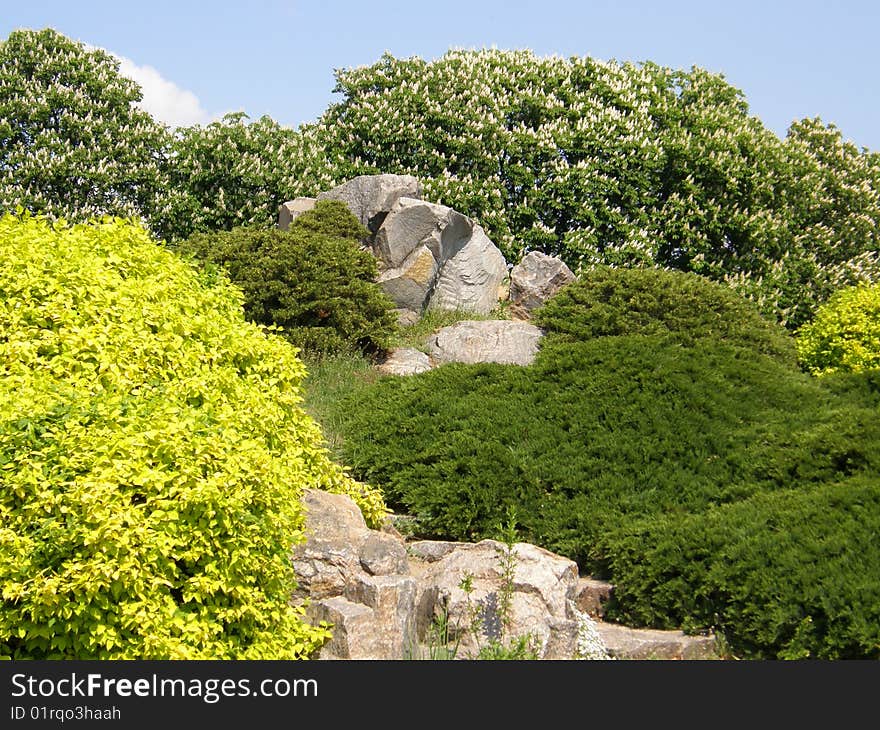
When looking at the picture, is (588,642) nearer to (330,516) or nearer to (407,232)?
(330,516)

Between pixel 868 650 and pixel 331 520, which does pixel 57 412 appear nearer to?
pixel 331 520

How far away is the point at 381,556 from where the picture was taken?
5.50 m

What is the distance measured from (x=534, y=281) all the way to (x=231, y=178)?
549 cm

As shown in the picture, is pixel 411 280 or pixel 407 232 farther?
pixel 407 232

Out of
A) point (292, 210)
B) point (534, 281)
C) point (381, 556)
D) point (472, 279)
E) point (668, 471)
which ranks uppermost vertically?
point (292, 210)

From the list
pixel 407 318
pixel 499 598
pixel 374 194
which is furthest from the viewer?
pixel 374 194

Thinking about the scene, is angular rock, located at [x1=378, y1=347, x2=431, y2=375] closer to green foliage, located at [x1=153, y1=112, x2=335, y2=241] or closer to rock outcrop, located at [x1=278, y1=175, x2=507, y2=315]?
rock outcrop, located at [x1=278, y1=175, x2=507, y2=315]

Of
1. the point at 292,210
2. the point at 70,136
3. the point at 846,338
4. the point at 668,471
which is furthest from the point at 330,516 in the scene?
the point at 70,136

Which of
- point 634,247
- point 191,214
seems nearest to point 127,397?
point 191,214

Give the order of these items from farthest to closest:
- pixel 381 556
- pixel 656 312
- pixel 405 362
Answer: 1. pixel 656 312
2. pixel 405 362
3. pixel 381 556

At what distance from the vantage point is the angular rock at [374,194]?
13.9 meters

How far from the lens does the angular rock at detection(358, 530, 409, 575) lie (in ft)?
17.9

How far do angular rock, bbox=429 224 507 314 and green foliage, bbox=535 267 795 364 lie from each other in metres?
2.30

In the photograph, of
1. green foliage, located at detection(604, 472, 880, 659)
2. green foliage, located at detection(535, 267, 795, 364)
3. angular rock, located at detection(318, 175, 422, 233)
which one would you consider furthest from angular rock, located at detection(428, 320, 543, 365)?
green foliage, located at detection(604, 472, 880, 659)
